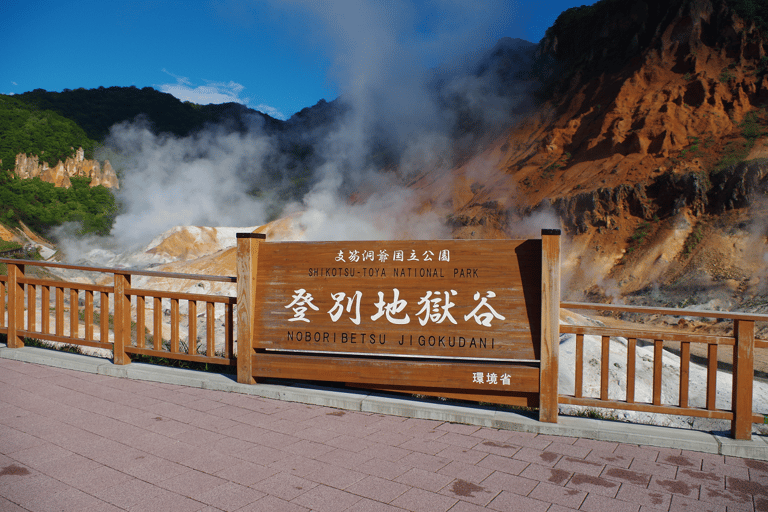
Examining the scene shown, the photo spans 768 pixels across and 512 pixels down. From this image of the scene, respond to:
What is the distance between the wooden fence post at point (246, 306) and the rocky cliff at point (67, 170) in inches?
2029

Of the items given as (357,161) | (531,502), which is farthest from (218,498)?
(357,161)

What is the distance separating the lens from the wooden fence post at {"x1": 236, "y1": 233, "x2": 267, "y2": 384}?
14.6 ft

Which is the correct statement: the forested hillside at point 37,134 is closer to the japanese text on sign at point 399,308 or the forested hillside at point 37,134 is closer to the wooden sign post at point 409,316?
the wooden sign post at point 409,316

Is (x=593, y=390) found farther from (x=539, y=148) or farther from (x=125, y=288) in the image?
(x=539, y=148)

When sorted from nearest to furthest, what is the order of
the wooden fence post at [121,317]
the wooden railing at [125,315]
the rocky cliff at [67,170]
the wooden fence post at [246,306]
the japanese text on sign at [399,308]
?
the japanese text on sign at [399,308] → the wooden fence post at [246,306] → the wooden railing at [125,315] → the wooden fence post at [121,317] → the rocky cliff at [67,170]

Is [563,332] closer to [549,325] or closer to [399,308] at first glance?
[549,325]

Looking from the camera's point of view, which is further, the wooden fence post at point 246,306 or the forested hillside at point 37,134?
the forested hillside at point 37,134

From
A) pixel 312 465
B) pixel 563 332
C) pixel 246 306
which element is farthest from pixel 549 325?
pixel 246 306

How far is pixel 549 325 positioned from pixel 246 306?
8.25 ft

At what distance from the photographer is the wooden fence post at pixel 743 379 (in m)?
3.50

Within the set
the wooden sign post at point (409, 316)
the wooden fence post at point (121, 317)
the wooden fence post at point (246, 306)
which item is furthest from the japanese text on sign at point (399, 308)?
the wooden fence post at point (121, 317)

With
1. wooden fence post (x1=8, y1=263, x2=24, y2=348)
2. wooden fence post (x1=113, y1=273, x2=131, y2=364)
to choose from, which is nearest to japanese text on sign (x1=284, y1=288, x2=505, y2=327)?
wooden fence post (x1=113, y1=273, x2=131, y2=364)

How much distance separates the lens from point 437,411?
3.92 metres

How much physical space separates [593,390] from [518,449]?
4.29 m
